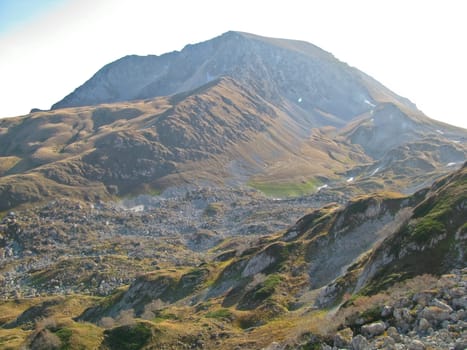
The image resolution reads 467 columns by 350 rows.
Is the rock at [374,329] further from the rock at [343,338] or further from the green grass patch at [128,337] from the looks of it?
the green grass patch at [128,337]

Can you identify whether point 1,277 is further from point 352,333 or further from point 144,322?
point 352,333

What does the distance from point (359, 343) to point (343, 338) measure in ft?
6.54

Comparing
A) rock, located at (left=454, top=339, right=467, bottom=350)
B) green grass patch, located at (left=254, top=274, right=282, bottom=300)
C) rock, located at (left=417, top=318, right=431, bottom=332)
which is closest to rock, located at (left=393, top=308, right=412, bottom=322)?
rock, located at (left=417, top=318, right=431, bottom=332)

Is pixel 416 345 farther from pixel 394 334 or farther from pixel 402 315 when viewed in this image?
pixel 402 315

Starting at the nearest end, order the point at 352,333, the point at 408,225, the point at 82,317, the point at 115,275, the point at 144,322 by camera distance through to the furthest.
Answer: the point at 352,333
the point at 408,225
the point at 144,322
the point at 82,317
the point at 115,275

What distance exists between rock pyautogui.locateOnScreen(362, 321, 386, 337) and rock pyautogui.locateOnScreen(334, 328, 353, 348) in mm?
1100

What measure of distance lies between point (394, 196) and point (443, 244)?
38998 millimetres

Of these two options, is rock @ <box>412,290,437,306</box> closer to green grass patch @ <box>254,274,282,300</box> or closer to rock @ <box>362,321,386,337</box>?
rock @ <box>362,321,386,337</box>

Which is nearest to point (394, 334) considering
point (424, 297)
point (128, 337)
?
point (424, 297)

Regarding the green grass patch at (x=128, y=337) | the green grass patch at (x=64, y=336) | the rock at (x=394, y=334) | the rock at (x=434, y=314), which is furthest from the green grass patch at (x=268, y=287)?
the rock at (x=434, y=314)

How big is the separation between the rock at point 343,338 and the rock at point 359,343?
864 mm

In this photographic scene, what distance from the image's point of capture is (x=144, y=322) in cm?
5716

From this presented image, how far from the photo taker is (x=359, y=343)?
95.7ft

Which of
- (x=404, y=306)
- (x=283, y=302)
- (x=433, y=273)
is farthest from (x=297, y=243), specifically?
(x=404, y=306)
